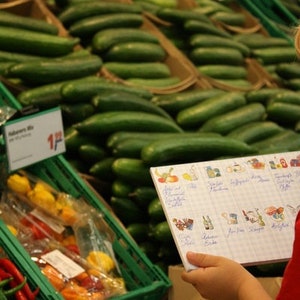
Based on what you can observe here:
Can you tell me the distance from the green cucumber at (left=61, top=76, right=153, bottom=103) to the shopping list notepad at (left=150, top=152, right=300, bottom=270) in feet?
2.92

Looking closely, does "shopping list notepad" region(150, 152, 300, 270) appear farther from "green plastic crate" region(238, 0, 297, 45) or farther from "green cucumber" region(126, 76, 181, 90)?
"green plastic crate" region(238, 0, 297, 45)

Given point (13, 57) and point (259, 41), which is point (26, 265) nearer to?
point (13, 57)

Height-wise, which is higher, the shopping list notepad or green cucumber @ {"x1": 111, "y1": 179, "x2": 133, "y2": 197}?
the shopping list notepad

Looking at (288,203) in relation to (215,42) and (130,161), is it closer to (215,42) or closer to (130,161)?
(130,161)

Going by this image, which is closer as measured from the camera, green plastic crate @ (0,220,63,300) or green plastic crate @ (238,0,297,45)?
green plastic crate @ (0,220,63,300)

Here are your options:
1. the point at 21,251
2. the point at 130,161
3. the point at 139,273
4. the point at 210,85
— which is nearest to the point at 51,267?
the point at 21,251

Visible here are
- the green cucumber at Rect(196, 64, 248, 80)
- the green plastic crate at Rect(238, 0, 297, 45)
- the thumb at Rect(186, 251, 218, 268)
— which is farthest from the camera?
the green plastic crate at Rect(238, 0, 297, 45)

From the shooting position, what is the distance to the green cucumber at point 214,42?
375cm

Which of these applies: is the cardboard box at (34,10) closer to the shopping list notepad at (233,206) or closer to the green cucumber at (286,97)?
the green cucumber at (286,97)

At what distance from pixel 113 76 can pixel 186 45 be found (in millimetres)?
782

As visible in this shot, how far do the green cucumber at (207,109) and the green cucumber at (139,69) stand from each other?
35 cm

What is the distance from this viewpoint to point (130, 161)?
267cm

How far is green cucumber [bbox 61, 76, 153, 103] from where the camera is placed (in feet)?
9.49

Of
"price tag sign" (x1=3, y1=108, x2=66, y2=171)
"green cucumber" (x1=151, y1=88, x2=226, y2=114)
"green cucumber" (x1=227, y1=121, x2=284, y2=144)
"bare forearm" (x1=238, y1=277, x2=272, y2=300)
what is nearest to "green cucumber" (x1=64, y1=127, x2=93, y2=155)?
"price tag sign" (x1=3, y1=108, x2=66, y2=171)
